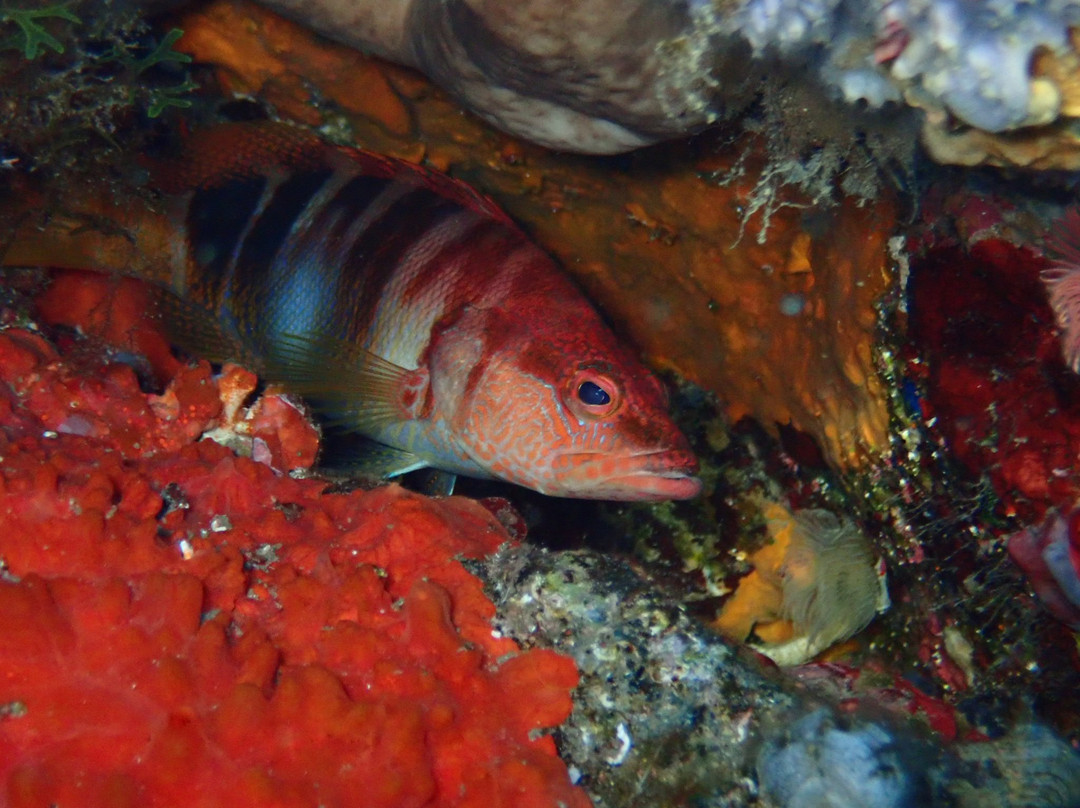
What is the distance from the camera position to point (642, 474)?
3088 mm

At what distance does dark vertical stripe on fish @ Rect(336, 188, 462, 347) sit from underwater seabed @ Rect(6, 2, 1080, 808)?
2.55 ft

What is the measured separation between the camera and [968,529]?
2.63m

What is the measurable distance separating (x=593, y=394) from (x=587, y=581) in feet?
3.77

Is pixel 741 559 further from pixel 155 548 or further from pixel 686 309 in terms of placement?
pixel 155 548

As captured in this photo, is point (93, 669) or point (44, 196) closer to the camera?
point (93, 669)

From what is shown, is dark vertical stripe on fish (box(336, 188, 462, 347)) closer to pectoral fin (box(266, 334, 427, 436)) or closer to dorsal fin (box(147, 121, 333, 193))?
pectoral fin (box(266, 334, 427, 436))

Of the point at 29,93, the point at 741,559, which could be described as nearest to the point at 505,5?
the point at 29,93

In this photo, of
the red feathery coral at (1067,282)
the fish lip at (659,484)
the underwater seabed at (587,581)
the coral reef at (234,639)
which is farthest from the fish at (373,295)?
the red feathery coral at (1067,282)

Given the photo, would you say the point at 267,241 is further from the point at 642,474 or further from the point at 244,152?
the point at 642,474

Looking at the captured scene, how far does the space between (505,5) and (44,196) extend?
2.45 m

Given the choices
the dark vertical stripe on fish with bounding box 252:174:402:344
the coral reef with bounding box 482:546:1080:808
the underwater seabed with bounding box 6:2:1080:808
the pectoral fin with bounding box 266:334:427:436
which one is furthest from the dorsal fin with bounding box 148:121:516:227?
the coral reef with bounding box 482:546:1080:808

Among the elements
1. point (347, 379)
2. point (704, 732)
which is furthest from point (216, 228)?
point (704, 732)

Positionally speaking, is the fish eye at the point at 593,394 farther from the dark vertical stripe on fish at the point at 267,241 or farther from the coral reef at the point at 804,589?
the dark vertical stripe on fish at the point at 267,241

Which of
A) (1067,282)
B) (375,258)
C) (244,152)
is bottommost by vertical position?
(375,258)
